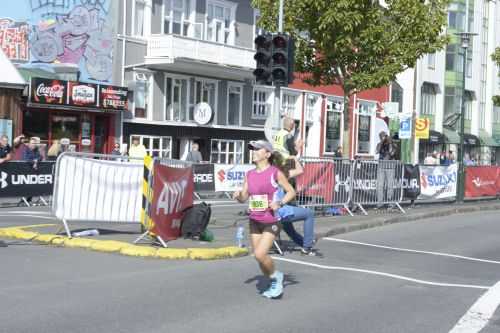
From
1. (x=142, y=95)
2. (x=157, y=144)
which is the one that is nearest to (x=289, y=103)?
(x=157, y=144)

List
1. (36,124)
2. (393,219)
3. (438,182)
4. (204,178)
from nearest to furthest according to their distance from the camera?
1. (393,219)
2. (438,182)
3. (204,178)
4. (36,124)

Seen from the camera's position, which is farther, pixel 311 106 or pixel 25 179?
pixel 311 106

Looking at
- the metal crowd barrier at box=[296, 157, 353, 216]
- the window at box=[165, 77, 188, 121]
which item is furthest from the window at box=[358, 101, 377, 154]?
the metal crowd barrier at box=[296, 157, 353, 216]

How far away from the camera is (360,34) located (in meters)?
19.9

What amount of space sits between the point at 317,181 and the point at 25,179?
298 inches

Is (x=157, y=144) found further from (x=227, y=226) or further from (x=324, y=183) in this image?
(x=227, y=226)

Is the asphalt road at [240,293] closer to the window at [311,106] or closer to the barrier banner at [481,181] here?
the barrier banner at [481,181]

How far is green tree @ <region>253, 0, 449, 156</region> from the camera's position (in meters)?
19.6

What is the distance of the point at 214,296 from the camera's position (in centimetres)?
846

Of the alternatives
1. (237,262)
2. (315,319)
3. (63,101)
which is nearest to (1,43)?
(63,101)

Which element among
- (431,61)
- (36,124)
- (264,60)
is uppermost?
(431,61)

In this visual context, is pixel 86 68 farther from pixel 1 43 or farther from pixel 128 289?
pixel 128 289

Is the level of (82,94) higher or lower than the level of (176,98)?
lower

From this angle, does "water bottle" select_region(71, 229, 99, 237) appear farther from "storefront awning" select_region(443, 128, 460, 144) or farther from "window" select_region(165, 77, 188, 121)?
"storefront awning" select_region(443, 128, 460, 144)
